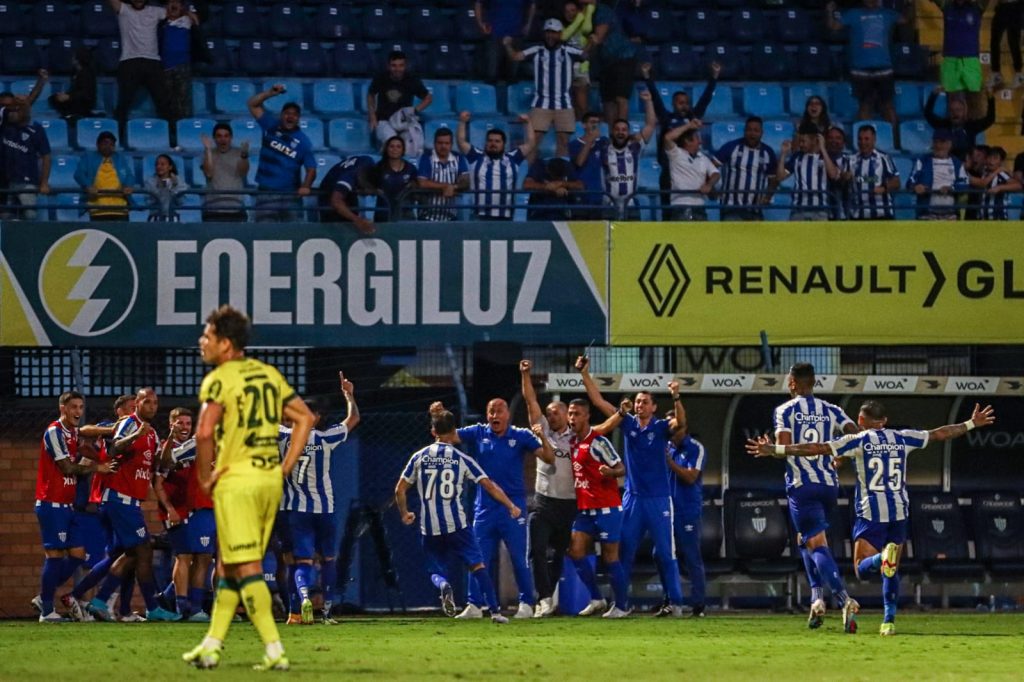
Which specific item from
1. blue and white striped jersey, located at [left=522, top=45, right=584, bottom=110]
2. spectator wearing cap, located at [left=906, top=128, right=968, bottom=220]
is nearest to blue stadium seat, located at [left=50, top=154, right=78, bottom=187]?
blue and white striped jersey, located at [left=522, top=45, right=584, bottom=110]

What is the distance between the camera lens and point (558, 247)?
659 inches

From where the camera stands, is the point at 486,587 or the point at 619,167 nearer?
the point at 486,587

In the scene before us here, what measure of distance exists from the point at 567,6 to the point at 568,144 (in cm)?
205

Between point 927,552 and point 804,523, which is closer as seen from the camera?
point 804,523

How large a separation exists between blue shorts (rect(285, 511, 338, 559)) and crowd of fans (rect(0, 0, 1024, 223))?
3.10 metres

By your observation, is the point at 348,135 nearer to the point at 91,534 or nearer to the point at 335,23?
the point at 335,23

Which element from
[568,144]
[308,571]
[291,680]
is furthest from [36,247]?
[291,680]

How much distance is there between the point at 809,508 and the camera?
13.9 meters

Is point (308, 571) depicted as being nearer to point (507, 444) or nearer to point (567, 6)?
point (507, 444)

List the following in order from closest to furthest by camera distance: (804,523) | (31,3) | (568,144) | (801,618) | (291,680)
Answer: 1. (291,680)
2. (804,523)
3. (801,618)
4. (568,144)
5. (31,3)

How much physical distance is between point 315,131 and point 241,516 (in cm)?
1197

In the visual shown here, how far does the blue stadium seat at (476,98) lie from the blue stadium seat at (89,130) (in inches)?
160

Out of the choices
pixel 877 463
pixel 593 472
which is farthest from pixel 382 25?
pixel 877 463

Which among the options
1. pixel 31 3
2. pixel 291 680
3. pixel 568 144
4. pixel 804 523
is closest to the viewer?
pixel 291 680
